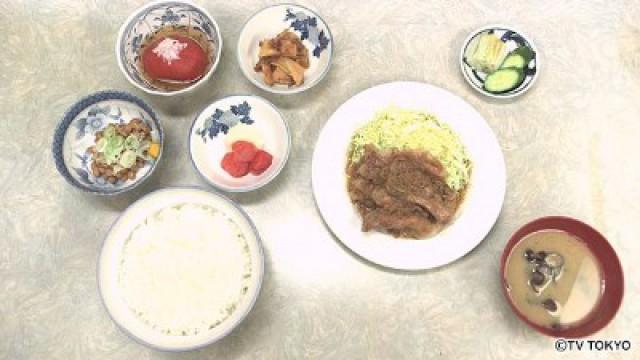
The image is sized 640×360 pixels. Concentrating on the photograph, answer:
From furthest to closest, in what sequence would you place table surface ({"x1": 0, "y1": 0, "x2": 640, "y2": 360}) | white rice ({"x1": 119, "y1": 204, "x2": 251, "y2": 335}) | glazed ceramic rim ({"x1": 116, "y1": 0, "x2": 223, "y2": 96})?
1. glazed ceramic rim ({"x1": 116, "y1": 0, "x2": 223, "y2": 96})
2. table surface ({"x1": 0, "y1": 0, "x2": 640, "y2": 360})
3. white rice ({"x1": 119, "y1": 204, "x2": 251, "y2": 335})

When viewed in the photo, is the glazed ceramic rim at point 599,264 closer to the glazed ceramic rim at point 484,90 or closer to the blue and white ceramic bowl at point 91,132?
the glazed ceramic rim at point 484,90

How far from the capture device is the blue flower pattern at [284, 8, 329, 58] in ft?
7.45

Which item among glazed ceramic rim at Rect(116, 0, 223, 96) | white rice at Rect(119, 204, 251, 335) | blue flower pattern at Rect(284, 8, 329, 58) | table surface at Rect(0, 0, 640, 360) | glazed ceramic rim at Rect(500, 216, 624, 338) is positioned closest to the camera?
glazed ceramic rim at Rect(500, 216, 624, 338)

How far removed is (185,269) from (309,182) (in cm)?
54

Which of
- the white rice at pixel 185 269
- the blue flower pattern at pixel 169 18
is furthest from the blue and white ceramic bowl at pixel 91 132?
the blue flower pattern at pixel 169 18

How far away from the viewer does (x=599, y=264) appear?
191cm

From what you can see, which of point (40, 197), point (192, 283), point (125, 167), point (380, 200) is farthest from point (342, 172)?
point (40, 197)

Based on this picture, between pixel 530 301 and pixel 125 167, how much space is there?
143cm

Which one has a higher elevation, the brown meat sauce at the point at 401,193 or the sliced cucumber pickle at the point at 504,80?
the sliced cucumber pickle at the point at 504,80

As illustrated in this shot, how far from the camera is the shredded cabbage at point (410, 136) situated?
82.9 inches

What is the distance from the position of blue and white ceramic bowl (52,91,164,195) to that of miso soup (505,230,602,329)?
127 centimetres

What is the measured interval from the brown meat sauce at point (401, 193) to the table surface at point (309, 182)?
0.18 m

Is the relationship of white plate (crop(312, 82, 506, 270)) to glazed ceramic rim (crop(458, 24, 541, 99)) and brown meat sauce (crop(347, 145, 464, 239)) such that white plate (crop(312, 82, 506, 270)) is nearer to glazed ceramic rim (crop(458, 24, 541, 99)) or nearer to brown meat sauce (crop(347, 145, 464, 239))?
brown meat sauce (crop(347, 145, 464, 239))

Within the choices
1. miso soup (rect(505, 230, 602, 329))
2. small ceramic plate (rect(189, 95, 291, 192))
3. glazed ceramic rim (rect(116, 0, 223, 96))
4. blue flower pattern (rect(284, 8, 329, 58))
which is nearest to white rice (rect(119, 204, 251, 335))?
small ceramic plate (rect(189, 95, 291, 192))
